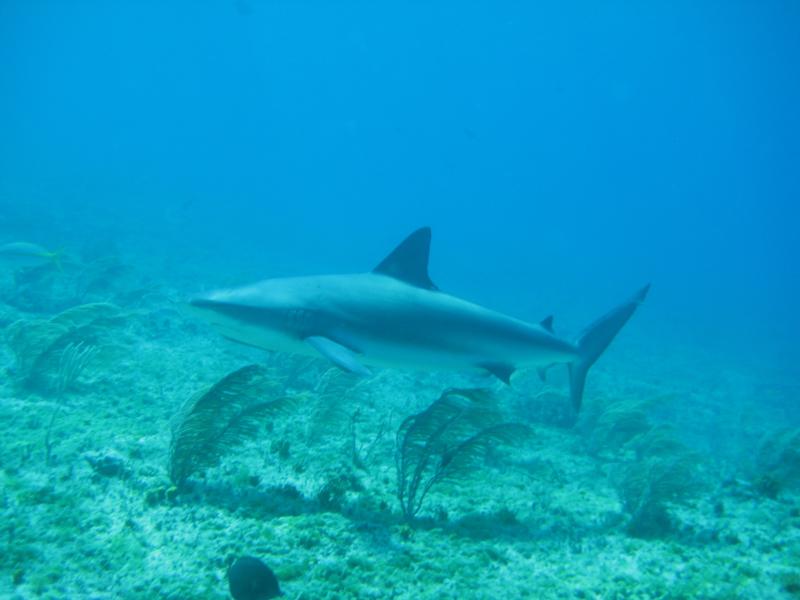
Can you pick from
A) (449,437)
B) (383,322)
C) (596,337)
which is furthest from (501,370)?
(596,337)

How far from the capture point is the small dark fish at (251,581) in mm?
3314

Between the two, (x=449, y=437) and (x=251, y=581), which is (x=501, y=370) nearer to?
(x=449, y=437)

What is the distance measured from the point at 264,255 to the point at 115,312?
34823 millimetres

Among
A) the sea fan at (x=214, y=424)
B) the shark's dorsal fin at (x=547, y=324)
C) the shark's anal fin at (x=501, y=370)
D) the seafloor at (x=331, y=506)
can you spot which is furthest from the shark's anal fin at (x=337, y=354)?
the shark's dorsal fin at (x=547, y=324)

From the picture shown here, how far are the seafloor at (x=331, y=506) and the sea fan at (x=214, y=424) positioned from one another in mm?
177

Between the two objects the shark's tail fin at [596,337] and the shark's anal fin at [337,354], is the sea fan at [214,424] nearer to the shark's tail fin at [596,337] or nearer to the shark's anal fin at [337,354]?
the shark's anal fin at [337,354]

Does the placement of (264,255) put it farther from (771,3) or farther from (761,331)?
(771,3)

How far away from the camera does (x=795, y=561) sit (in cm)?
459

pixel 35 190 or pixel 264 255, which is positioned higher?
pixel 35 190

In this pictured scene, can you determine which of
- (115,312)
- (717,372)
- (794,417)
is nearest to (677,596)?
(115,312)

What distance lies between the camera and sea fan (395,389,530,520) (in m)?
5.20

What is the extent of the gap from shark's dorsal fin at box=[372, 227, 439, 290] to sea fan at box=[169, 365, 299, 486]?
211 centimetres

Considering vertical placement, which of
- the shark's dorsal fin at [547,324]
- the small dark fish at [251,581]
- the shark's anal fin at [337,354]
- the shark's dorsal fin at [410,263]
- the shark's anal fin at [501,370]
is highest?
A: the shark's dorsal fin at [410,263]

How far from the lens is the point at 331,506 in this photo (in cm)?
502
